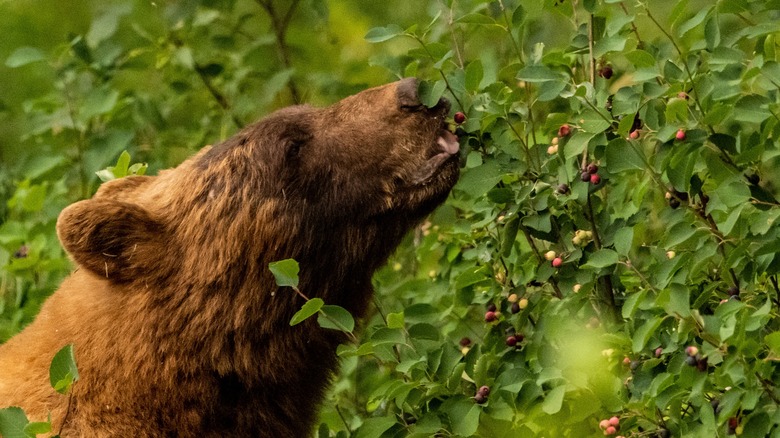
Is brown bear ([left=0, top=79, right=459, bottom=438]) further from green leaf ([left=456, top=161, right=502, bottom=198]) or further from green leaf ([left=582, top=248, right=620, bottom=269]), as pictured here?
green leaf ([left=582, top=248, right=620, bottom=269])

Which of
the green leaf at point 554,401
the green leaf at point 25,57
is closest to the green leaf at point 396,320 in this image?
the green leaf at point 554,401

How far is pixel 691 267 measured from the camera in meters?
3.62

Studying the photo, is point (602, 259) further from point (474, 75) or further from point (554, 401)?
point (474, 75)

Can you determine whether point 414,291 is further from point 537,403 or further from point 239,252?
point 537,403

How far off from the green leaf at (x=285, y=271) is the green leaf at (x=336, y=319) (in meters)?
0.14

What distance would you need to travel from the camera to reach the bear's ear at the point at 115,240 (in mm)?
4312

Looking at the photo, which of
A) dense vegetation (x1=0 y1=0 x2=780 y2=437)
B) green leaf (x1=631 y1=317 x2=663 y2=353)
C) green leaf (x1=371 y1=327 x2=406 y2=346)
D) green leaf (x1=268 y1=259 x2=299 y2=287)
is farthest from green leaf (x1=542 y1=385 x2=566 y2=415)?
green leaf (x1=268 y1=259 x2=299 y2=287)

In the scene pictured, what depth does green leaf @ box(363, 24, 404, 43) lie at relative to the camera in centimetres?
414

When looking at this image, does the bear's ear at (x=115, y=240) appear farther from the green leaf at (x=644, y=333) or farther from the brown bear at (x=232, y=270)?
the green leaf at (x=644, y=333)

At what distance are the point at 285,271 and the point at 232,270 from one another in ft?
2.12

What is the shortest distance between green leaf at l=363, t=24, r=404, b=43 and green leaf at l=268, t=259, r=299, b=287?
81 centimetres

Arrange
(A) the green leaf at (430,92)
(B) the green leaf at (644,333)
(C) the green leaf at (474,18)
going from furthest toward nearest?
(A) the green leaf at (430,92) < (C) the green leaf at (474,18) < (B) the green leaf at (644,333)

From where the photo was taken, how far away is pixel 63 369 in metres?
3.81

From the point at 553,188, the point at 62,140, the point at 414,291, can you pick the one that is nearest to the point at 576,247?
the point at 553,188
